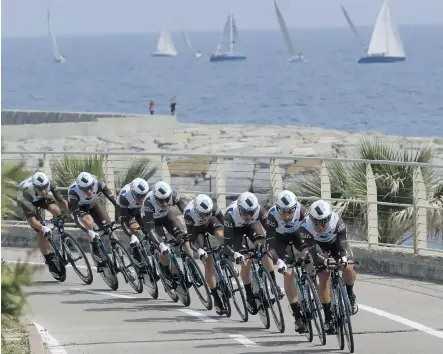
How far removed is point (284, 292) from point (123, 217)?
12.2ft

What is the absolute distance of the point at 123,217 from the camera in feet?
60.2

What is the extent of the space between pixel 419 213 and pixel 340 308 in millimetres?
5627

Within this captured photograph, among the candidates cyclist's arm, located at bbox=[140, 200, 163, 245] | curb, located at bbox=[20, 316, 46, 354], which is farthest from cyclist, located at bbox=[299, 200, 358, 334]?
cyclist's arm, located at bbox=[140, 200, 163, 245]

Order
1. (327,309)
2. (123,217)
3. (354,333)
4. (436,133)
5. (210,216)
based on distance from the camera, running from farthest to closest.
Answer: (436,133), (123,217), (210,216), (354,333), (327,309)

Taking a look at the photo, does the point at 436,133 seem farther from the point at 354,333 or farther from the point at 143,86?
the point at 143,86

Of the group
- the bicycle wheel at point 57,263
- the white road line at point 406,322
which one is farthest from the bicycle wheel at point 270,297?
the bicycle wheel at point 57,263

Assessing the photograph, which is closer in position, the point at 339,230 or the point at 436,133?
the point at 339,230

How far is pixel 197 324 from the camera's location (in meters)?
15.9

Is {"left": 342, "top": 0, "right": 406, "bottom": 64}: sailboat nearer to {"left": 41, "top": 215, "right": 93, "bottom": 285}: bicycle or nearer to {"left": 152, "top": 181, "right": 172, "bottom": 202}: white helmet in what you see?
{"left": 41, "top": 215, "right": 93, "bottom": 285}: bicycle

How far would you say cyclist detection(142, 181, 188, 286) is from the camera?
17109mm

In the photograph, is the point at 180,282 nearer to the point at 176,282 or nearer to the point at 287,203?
the point at 176,282

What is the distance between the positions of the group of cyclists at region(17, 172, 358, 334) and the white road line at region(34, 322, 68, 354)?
139 centimetres

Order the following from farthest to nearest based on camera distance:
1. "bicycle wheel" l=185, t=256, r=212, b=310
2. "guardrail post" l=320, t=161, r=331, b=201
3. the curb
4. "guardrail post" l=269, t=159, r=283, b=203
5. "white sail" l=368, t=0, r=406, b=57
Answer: "white sail" l=368, t=0, r=406, b=57 < "guardrail post" l=269, t=159, r=283, b=203 < "guardrail post" l=320, t=161, r=331, b=201 < "bicycle wheel" l=185, t=256, r=212, b=310 < the curb

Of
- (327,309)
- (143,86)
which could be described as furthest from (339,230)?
(143,86)
